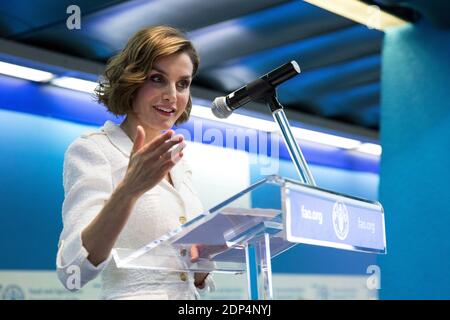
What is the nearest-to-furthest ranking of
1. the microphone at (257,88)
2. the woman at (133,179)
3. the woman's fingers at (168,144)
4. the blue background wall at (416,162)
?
the woman's fingers at (168,144) → the woman at (133,179) → the microphone at (257,88) → the blue background wall at (416,162)

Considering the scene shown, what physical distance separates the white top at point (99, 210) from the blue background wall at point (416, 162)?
3.02 metres

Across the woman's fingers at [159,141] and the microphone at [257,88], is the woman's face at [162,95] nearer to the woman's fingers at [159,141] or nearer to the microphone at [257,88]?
the microphone at [257,88]

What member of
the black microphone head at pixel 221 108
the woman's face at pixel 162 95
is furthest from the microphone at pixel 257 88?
the woman's face at pixel 162 95

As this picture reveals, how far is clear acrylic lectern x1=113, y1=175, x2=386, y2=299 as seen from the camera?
4.84ft

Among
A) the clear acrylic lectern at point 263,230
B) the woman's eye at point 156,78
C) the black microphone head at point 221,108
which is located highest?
the woman's eye at point 156,78

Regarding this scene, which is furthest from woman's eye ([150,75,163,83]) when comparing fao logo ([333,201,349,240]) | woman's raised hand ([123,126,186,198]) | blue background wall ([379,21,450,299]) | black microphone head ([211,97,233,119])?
blue background wall ([379,21,450,299])

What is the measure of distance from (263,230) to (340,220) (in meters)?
0.17

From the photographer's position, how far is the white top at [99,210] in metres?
1.72

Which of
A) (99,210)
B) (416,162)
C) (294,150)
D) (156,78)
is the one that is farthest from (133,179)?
(416,162)

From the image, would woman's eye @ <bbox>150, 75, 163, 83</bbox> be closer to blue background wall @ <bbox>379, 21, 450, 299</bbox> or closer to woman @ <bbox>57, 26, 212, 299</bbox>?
woman @ <bbox>57, 26, 212, 299</bbox>

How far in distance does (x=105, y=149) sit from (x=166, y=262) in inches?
14.9

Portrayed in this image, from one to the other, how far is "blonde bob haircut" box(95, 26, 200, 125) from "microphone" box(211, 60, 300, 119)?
→ 0.20 meters

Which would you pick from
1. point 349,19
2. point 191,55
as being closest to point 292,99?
point 349,19

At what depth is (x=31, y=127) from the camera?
231 inches
